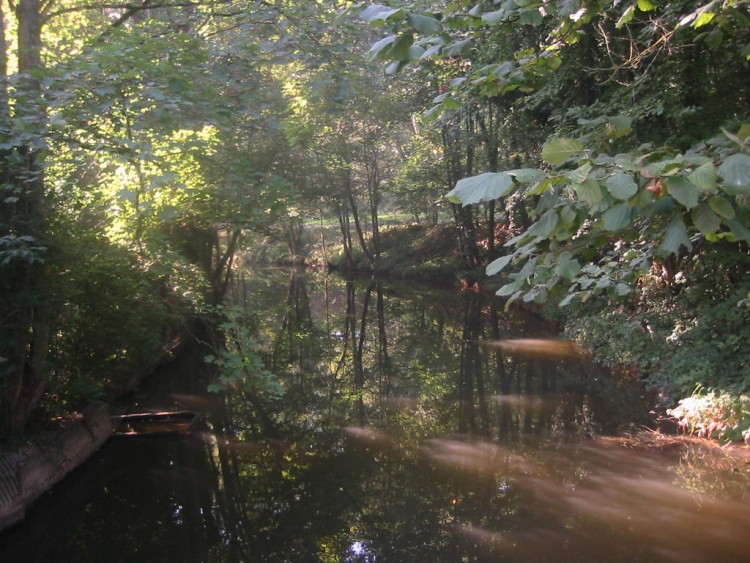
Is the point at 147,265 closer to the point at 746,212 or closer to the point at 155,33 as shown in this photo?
the point at 155,33

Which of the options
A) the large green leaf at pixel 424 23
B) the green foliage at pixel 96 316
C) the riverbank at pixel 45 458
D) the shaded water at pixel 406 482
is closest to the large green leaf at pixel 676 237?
the large green leaf at pixel 424 23

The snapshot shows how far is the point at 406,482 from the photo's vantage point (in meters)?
6.86

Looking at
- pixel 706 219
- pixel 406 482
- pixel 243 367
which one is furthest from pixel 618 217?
pixel 406 482

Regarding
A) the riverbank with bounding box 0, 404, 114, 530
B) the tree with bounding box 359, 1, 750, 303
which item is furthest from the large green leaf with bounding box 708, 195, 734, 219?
the riverbank with bounding box 0, 404, 114, 530

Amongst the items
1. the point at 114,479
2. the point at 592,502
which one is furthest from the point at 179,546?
the point at 592,502

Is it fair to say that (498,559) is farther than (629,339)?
No

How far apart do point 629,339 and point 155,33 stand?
9165 mm

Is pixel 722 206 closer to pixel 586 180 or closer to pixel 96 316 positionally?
pixel 586 180

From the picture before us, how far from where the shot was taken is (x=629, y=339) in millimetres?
10508

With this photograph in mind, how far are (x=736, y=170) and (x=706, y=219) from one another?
16cm

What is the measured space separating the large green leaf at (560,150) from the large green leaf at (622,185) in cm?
14

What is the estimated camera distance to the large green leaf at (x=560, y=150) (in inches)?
67.0

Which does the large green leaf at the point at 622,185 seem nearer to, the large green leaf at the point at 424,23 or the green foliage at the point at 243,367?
the large green leaf at the point at 424,23

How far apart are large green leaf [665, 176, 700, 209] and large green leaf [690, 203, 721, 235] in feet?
0.38
